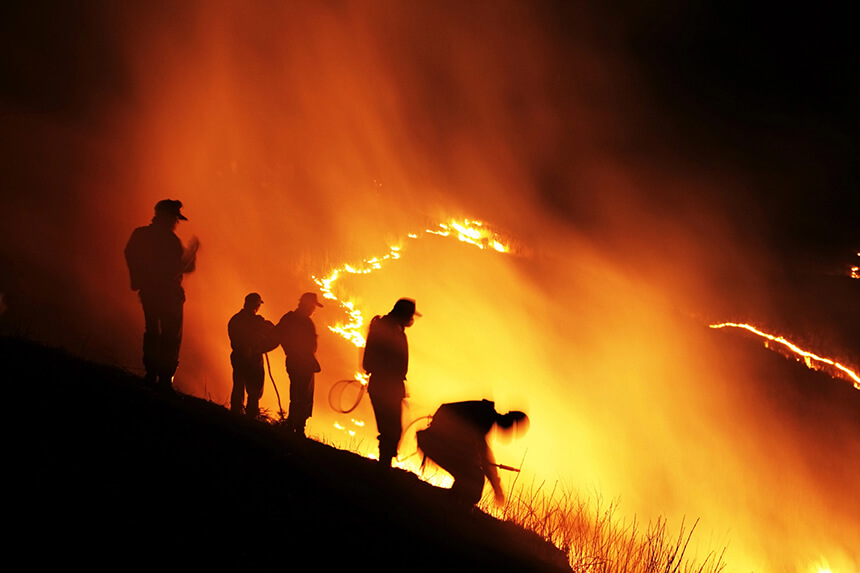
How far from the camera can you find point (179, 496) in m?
4.56

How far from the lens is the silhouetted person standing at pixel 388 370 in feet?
29.1

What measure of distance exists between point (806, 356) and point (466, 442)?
43401mm

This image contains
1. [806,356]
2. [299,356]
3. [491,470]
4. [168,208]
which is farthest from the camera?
[806,356]

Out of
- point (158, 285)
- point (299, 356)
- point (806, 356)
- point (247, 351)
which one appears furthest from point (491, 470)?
point (806, 356)

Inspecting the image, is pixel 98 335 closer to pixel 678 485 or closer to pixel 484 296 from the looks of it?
pixel 484 296

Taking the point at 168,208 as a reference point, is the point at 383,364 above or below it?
below

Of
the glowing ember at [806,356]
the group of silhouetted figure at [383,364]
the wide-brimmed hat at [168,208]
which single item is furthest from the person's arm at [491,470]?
the glowing ember at [806,356]

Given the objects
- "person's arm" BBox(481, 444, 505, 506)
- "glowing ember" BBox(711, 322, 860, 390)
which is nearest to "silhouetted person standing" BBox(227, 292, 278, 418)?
"person's arm" BBox(481, 444, 505, 506)

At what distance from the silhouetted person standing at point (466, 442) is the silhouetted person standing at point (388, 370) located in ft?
2.19

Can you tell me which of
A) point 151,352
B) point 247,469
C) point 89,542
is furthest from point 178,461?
point 151,352

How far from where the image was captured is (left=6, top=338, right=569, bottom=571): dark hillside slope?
3.91m

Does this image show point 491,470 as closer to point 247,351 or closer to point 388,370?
point 388,370

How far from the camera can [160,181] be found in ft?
117

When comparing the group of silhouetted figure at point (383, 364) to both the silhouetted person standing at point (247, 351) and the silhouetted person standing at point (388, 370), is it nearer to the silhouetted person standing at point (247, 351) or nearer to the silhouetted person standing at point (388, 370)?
the silhouetted person standing at point (388, 370)
